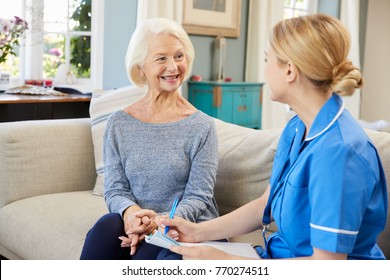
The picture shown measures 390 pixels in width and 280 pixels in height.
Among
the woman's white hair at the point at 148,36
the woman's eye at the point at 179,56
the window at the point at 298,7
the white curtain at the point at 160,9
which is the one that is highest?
the window at the point at 298,7

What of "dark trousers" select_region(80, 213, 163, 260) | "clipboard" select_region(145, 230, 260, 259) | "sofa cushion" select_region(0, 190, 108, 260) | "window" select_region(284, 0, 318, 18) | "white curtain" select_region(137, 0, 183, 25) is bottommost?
"sofa cushion" select_region(0, 190, 108, 260)

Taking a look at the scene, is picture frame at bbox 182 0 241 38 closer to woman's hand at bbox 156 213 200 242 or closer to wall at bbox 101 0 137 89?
wall at bbox 101 0 137 89

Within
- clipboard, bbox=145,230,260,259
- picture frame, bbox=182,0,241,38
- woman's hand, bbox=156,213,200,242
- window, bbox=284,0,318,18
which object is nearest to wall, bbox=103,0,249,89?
picture frame, bbox=182,0,241,38

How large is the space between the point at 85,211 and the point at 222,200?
1.83 ft

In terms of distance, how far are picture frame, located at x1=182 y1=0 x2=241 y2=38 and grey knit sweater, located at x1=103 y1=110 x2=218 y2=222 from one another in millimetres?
3226

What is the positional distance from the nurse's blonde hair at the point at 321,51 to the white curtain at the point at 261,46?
179 inches

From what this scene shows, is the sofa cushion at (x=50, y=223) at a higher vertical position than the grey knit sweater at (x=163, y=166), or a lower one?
lower

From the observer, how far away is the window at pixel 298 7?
22.6ft

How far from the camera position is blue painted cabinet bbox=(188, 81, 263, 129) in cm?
521

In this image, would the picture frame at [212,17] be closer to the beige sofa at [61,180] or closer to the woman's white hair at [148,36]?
the beige sofa at [61,180]

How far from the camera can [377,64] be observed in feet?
25.9

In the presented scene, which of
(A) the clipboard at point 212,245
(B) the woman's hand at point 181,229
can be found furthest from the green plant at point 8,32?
(A) the clipboard at point 212,245

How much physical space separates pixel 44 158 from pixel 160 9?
8.01ft
